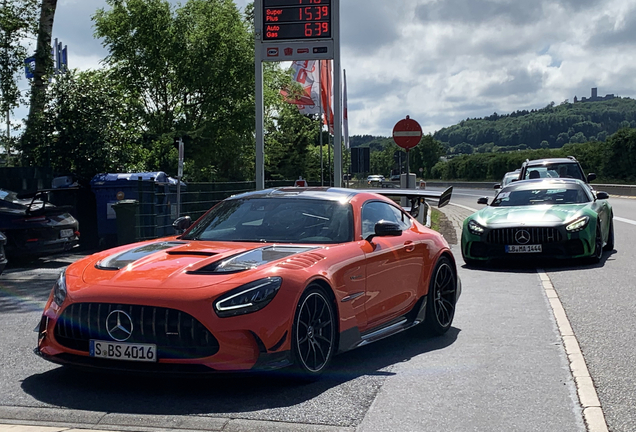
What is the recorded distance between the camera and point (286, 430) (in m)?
4.48

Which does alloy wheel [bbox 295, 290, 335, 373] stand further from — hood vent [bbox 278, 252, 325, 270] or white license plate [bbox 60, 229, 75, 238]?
white license plate [bbox 60, 229, 75, 238]

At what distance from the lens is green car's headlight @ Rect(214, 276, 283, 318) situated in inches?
202

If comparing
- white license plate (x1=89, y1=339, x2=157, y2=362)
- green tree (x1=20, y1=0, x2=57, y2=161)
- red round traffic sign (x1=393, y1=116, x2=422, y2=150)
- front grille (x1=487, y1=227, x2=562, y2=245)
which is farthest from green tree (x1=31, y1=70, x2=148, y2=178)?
white license plate (x1=89, y1=339, x2=157, y2=362)

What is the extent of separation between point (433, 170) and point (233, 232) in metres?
136

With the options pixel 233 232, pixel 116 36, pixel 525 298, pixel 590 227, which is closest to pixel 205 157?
pixel 116 36

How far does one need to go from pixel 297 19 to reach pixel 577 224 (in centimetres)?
761

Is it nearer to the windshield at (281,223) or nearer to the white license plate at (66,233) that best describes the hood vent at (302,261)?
the windshield at (281,223)

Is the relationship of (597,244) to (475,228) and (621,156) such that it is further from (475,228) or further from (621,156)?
(621,156)

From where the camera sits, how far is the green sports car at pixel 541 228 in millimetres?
12648

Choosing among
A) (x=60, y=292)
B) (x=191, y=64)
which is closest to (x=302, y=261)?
(x=60, y=292)

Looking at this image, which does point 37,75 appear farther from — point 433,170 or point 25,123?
point 433,170

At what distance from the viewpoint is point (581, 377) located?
18.8 ft

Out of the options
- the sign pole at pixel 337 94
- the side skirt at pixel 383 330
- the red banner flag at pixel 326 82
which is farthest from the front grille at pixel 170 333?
the red banner flag at pixel 326 82

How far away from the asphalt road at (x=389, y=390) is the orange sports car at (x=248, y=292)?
0.72 ft
